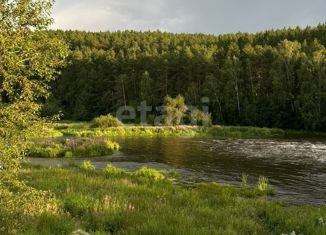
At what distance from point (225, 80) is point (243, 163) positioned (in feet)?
220

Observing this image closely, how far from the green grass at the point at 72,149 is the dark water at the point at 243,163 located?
207 centimetres

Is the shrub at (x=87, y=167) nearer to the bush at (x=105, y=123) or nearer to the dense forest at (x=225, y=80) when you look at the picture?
the bush at (x=105, y=123)

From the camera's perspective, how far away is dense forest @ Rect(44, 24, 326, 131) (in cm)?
8683

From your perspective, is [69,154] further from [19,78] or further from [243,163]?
[19,78]

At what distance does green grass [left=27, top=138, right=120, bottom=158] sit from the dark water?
2.07 metres

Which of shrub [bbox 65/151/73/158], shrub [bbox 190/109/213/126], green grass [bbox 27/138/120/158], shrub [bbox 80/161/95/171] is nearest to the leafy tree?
shrub [bbox 80/161/95/171]

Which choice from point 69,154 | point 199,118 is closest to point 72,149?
point 69,154

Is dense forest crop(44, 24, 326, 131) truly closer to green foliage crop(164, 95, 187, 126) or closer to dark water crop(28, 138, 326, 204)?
green foliage crop(164, 95, 187, 126)

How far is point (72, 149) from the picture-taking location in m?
43.3

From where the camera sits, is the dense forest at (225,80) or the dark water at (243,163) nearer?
the dark water at (243,163)

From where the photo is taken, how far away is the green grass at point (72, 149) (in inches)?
1646

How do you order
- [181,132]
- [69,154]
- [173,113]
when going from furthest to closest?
[173,113], [181,132], [69,154]

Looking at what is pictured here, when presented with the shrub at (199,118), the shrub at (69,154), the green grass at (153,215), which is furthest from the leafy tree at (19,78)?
the shrub at (199,118)

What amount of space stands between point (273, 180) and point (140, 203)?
16.7m
